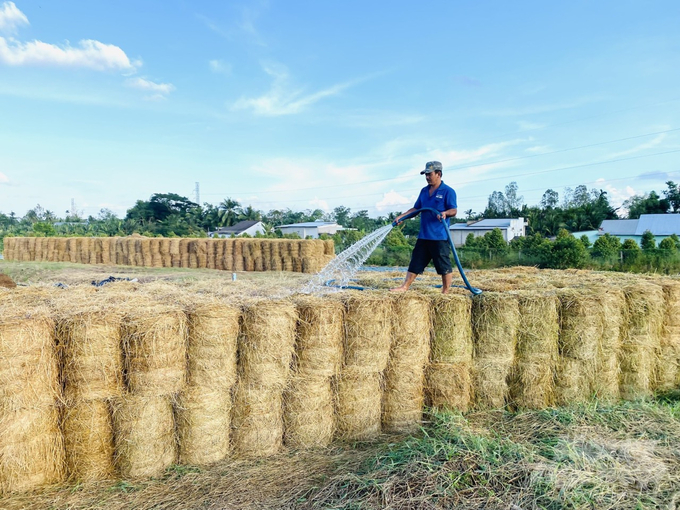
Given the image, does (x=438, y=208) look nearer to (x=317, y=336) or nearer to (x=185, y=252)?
(x=317, y=336)

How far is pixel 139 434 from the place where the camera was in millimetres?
3479

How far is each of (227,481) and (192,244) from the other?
22098 millimetres

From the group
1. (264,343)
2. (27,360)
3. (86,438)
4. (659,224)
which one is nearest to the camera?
(27,360)

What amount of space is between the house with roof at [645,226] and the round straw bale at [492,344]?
44671 millimetres

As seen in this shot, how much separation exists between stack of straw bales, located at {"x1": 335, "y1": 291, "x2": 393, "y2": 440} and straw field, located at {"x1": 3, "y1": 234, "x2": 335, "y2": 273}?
17.2 meters

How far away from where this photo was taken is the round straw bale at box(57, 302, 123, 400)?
10.9 feet

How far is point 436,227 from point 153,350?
3.61m

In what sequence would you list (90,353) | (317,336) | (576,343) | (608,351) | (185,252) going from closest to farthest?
(90,353) < (317,336) < (576,343) < (608,351) < (185,252)

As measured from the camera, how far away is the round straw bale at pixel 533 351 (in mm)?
4656

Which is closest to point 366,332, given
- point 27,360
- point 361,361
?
point 361,361

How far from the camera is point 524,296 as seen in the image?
4.69m

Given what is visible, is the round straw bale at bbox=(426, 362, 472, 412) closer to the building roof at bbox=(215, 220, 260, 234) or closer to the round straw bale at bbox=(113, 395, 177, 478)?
the round straw bale at bbox=(113, 395, 177, 478)

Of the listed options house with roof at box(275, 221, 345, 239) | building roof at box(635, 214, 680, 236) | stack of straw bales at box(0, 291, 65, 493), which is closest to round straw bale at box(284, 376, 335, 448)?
stack of straw bales at box(0, 291, 65, 493)

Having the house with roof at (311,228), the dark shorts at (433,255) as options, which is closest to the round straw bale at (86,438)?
the dark shorts at (433,255)
